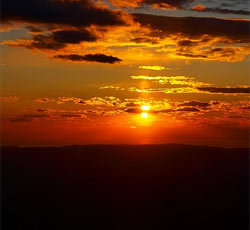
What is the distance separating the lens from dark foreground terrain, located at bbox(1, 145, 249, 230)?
122ft

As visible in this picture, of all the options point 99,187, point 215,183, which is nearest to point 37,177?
point 99,187

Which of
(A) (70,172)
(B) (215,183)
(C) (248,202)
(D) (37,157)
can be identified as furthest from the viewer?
(D) (37,157)

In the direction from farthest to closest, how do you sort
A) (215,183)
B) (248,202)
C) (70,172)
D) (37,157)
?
(37,157), (70,172), (215,183), (248,202)

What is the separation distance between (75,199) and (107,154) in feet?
47.3

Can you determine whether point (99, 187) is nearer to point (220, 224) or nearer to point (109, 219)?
point (109, 219)

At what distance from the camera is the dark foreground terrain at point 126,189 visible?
122ft

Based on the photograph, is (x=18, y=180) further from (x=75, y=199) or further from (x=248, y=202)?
(x=248, y=202)

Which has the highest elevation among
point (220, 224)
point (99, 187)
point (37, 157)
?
point (37, 157)

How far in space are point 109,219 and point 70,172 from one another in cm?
1037

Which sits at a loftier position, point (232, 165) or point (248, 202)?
point (232, 165)

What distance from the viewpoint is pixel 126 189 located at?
4294 cm

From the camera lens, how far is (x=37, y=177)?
4503 cm

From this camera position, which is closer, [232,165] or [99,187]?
[99,187]

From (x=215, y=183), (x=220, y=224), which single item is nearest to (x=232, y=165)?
(x=215, y=183)
